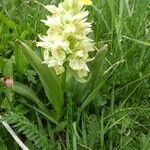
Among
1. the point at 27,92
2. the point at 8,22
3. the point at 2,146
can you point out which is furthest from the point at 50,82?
the point at 8,22

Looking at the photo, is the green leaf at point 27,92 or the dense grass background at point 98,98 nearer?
the dense grass background at point 98,98

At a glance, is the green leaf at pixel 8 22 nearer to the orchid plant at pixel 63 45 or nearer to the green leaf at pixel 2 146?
the orchid plant at pixel 63 45

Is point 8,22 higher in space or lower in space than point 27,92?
higher

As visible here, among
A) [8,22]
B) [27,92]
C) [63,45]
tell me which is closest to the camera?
[63,45]

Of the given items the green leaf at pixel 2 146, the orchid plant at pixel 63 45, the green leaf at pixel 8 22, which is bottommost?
the green leaf at pixel 2 146

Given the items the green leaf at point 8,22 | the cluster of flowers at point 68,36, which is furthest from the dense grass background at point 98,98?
the cluster of flowers at point 68,36

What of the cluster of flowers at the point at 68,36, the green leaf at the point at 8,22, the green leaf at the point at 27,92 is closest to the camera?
the cluster of flowers at the point at 68,36

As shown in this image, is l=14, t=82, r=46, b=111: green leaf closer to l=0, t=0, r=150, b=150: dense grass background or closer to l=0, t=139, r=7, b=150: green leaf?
l=0, t=0, r=150, b=150: dense grass background

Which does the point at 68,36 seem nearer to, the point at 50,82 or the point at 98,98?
the point at 50,82
